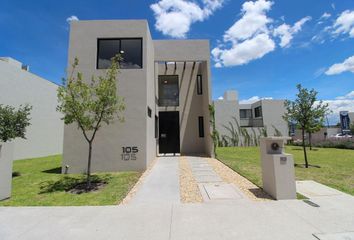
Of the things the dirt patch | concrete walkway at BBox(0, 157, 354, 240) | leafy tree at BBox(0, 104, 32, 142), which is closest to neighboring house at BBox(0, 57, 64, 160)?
leafy tree at BBox(0, 104, 32, 142)

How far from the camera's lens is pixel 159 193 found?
547 cm

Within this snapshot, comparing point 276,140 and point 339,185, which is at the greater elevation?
point 276,140

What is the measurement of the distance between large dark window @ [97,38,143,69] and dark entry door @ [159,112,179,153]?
586 cm

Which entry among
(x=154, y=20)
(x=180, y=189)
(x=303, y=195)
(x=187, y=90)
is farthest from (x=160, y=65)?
(x=303, y=195)

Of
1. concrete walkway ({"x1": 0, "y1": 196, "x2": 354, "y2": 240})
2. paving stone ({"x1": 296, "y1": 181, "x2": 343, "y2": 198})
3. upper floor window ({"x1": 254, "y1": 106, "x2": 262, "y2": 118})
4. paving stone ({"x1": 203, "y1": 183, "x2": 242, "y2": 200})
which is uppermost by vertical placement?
upper floor window ({"x1": 254, "y1": 106, "x2": 262, "y2": 118})

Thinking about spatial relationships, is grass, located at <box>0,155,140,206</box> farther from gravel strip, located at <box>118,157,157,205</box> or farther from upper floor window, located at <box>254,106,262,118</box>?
upper floor window, located at <box>254,106,262,118</box>

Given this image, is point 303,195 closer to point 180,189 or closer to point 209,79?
point 180,189

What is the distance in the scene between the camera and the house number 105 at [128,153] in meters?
8.58

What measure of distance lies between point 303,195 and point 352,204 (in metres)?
0.92

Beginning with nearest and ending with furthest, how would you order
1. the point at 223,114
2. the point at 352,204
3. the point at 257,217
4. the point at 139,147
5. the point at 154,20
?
1. the point at 257,217
2. the point at 352,204
3. the point at 139,147
4. the point at 154,20
5. the point at 223,114

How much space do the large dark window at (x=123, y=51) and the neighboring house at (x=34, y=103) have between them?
7.78 meters

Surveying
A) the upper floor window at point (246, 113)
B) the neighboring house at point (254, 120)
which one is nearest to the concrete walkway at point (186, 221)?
the neighboring house at point (254, 120)

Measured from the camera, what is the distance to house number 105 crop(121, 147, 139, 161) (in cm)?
858

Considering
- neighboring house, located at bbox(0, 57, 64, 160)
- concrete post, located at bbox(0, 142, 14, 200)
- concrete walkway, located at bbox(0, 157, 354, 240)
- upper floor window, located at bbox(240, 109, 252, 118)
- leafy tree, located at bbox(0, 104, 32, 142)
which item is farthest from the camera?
upper floor window, located at bbox(240, 109, 252, 118)
